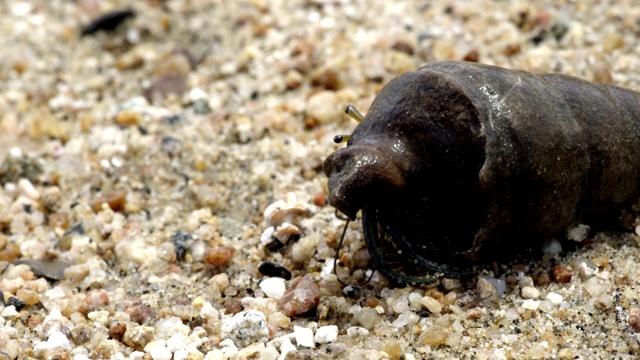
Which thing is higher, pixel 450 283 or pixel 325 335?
pixel 450 283

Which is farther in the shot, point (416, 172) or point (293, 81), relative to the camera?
point (293, 81)

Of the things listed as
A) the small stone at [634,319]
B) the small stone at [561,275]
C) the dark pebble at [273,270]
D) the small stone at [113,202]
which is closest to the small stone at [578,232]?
the small stone at [561,275]

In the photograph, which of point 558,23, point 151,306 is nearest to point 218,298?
point 151,306

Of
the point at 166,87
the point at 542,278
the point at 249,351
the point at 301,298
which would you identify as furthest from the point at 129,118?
the point at 542,278

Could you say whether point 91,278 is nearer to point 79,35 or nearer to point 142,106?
point 142,106

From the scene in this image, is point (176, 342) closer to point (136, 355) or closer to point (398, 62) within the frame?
point (136, 355)
